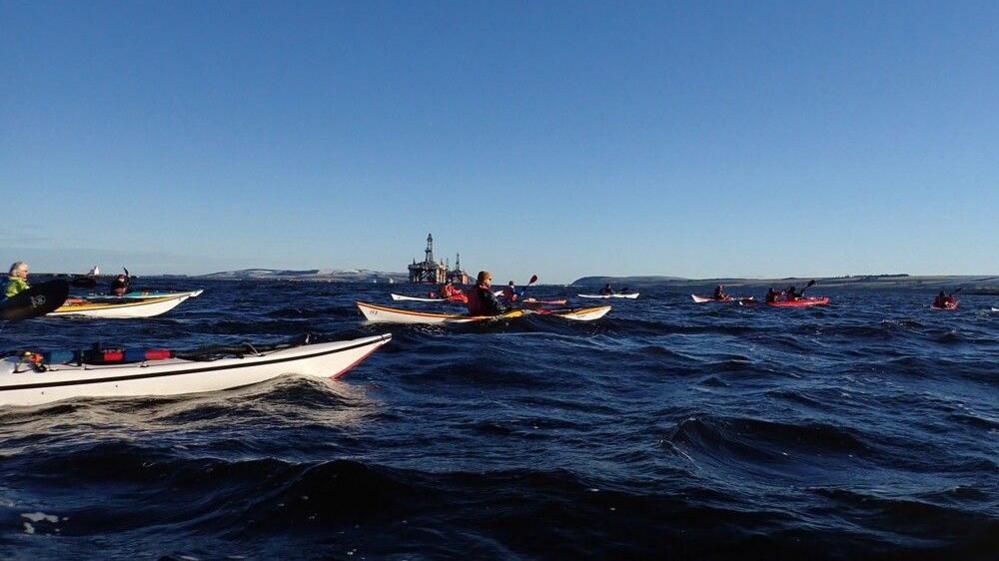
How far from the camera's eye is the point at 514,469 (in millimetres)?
6348

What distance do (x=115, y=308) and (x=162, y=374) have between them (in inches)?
793

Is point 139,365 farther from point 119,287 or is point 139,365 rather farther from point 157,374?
point 119,287

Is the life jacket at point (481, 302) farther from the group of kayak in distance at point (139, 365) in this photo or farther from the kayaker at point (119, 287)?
the kayaker at point (119, 287)

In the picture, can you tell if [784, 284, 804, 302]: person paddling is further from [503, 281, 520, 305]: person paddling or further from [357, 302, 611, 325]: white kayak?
[357, 302, 611, 325]: white kayak

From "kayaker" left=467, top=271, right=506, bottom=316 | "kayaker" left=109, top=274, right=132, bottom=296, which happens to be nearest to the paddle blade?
"kayaker" left=467, top=271, right=506, bottom=316

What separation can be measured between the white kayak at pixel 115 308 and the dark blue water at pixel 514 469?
727 inches

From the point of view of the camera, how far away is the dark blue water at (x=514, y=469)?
15.5 ft

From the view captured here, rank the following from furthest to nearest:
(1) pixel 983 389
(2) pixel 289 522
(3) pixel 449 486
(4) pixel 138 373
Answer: (1) pixel 983 389 < (4) pixel 138 373 < (3) pixel 449 486 < (2) pixel 289 522

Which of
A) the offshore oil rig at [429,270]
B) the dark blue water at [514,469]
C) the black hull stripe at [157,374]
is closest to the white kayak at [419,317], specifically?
the dark blue water at [514,469]

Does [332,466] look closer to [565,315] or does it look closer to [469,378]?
[469,378]

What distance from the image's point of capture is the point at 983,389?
12.5 m

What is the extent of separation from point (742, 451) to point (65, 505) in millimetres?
7171

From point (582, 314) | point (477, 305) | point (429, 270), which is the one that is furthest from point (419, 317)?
point (429, 270)

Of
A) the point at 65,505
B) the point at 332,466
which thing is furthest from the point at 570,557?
the point at 65,505
